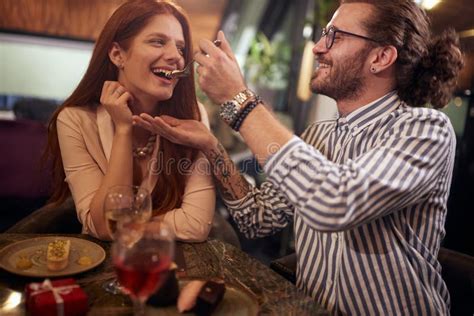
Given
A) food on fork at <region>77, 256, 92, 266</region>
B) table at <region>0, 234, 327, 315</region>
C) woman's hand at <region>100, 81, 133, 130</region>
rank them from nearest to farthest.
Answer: table at <region>0, 234, 327, 315</region>, food on fork at <region>77, 256, 92, 266</region>, woman's hand at <region>100, 81, 133, 130</region>

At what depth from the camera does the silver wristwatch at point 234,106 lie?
3.61ft

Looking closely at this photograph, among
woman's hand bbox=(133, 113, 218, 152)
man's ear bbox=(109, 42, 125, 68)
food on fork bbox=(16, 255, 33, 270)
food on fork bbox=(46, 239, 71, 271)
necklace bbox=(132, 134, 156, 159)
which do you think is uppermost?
man's ear bbox=(109, 42, 125, 68)

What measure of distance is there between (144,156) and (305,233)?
58cm

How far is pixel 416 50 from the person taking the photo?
1368 mm

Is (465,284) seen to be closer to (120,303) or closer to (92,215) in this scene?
(120,303)

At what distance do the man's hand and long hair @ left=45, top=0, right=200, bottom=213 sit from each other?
0.21 metres

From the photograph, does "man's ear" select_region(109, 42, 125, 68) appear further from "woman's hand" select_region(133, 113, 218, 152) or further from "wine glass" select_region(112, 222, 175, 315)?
"wine glass" select_region(112, 222, 175, 315)

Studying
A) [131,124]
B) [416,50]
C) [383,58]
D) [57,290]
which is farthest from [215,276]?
[416,50]

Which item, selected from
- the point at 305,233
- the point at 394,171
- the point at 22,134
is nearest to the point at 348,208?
the point at 394,171

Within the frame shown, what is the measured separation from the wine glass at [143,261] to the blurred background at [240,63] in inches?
30.8

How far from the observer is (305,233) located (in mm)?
1380

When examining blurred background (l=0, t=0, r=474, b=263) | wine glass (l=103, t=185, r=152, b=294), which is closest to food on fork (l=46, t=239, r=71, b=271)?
wine glass (l=103, t=185, r=152, b=294)

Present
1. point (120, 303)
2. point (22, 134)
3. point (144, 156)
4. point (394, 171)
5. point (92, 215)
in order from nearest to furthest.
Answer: point (120, 303)
point (394, 171)
point (92, 215)
point (144, 156)
point (22, 134)

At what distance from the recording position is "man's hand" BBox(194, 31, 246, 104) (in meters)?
1.12
